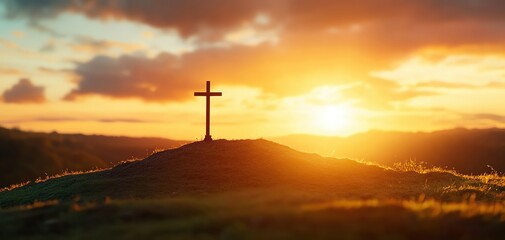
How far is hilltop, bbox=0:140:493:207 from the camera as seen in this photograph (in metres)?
28.9

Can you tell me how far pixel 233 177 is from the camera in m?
31.0

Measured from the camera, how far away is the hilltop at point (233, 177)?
28.9 m

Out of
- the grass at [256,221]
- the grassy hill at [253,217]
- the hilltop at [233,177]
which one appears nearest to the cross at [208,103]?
the hilltop at [233,177]

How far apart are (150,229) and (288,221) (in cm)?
340

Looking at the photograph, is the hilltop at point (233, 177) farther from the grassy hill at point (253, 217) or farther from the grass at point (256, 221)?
the grass at point (256, 221)

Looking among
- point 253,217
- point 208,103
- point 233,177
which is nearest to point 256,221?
point 253,217

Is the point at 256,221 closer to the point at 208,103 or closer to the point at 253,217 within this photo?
the point at 253,217

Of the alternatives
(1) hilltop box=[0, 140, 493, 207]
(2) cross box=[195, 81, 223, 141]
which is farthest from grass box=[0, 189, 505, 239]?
(2) cross box=[195, 81, 223, 141]

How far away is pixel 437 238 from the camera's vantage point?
14195 mm

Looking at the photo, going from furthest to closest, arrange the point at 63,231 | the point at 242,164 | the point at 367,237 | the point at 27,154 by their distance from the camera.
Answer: the point at 27,154 < the point at 242,164 < the point at 63,231 < the point at 367,237

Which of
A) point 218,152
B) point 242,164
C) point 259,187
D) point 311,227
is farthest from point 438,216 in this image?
point 218,152

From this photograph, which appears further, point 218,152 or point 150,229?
point 218,152

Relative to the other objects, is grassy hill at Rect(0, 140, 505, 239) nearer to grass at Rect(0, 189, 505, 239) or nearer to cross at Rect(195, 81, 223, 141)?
grass at Rect(0, 189, 505, 239)

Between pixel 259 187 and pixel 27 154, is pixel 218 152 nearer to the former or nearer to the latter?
pixel 259 187
